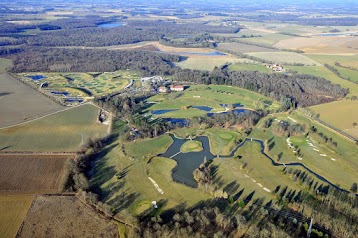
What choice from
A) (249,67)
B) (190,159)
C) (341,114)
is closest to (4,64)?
(249,67)

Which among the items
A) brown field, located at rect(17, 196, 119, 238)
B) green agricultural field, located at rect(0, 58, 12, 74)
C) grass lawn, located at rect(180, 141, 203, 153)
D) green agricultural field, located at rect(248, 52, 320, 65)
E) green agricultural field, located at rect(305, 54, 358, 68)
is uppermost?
brown field, located at rect(17, 196, 119, 238)

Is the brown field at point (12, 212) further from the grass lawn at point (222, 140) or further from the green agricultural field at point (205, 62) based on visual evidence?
the green agricultural field at point (205, 62)

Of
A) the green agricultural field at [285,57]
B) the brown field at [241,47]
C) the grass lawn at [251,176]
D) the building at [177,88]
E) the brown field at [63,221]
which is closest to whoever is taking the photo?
the brown field at [63,221]

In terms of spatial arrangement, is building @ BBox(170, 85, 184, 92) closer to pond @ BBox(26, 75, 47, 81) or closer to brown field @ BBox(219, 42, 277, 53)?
A: pond @ BBox(26, 75, 47, 81)

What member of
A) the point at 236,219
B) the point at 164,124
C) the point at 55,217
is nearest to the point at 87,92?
the point at 164,124

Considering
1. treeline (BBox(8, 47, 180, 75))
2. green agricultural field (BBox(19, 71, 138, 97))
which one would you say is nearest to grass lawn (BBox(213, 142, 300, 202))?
green agricultural field (BBox(19, 71, 138, 97))

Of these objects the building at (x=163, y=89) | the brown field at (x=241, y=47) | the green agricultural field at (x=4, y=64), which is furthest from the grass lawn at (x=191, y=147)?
the brown field at (x=241, y=47)

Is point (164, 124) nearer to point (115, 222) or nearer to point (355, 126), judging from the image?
point (115, 222)
